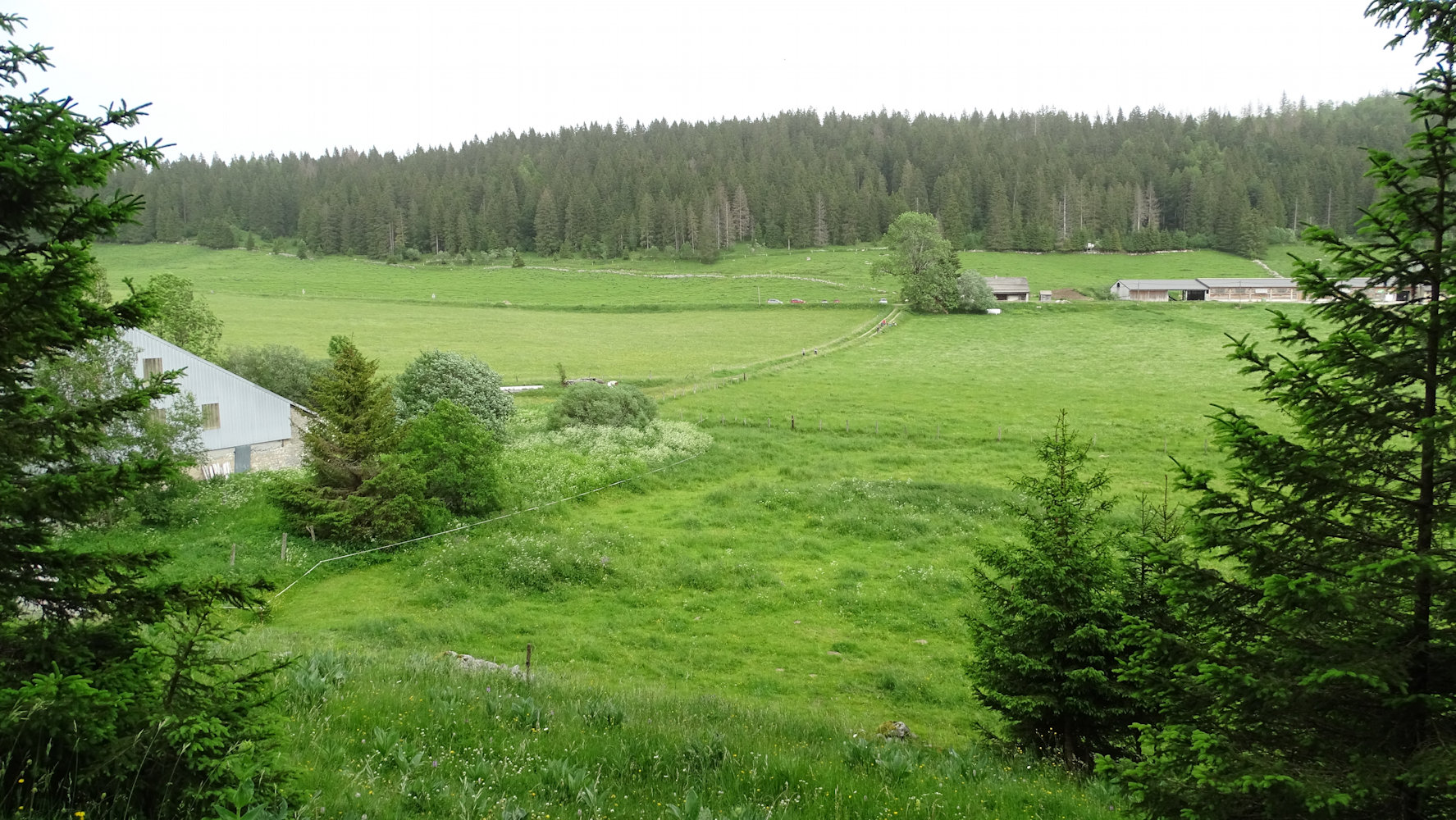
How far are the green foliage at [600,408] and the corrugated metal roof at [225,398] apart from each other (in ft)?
43.4

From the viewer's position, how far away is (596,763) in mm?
8438

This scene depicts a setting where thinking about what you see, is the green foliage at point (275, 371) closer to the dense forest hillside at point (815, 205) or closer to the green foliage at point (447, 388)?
the green foliage at point (447, 388)

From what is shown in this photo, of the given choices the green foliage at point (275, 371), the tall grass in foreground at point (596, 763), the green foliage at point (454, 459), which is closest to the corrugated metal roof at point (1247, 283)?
the green foliage at point (454, 459)

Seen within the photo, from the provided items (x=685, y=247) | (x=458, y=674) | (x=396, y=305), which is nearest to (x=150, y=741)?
(x=458, y=674)

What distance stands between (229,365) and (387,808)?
157ft

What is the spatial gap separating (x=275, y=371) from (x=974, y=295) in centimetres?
7317

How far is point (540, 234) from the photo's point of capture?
168 metres

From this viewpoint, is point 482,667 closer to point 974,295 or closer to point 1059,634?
point 1059,634

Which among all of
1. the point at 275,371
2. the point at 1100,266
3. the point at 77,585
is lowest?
the point at 275,371

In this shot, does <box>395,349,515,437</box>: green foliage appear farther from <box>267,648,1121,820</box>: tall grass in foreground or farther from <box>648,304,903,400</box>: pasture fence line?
<box>267,648,1121,820</box>: tall grass in foreground

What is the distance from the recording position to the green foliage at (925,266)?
9369 centimetres

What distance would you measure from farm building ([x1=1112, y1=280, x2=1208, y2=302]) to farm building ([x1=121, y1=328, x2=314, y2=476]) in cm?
10637


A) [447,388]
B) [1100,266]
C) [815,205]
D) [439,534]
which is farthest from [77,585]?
[815,205]

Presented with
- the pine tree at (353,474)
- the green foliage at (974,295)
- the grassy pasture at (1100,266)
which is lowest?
the pine tree at (353,474)
